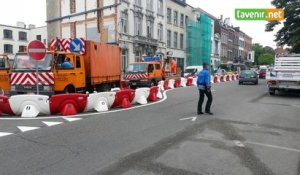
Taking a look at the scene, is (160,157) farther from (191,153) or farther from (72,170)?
(72,170)

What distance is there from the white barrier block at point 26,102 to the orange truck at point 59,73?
174 cm

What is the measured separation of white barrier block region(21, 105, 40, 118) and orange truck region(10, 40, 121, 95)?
1.93 metres

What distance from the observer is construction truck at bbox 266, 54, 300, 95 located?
59.0ft

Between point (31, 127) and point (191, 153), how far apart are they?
4522mm

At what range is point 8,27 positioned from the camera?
184 feet

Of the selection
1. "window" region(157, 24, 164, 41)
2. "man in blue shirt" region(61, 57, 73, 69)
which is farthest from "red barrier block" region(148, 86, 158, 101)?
"window" region(157, 24, 164, 41)

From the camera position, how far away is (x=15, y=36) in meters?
56.9

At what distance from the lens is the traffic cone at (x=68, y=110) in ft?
35.5

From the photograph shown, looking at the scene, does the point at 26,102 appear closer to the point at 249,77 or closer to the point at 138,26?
the point at 249,77

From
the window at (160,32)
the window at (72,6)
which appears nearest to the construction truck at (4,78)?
the window at (72,6)

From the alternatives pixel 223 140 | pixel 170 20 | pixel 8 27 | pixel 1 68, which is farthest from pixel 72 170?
pixel 8 27

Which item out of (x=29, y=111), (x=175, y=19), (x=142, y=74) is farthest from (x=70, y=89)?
(x=175, y=19)

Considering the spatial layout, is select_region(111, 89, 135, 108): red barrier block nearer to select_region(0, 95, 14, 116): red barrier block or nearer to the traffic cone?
the traffic cone

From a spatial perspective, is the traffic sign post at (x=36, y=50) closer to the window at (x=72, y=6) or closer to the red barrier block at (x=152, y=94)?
the red barrier block at (x=152, y=94)
